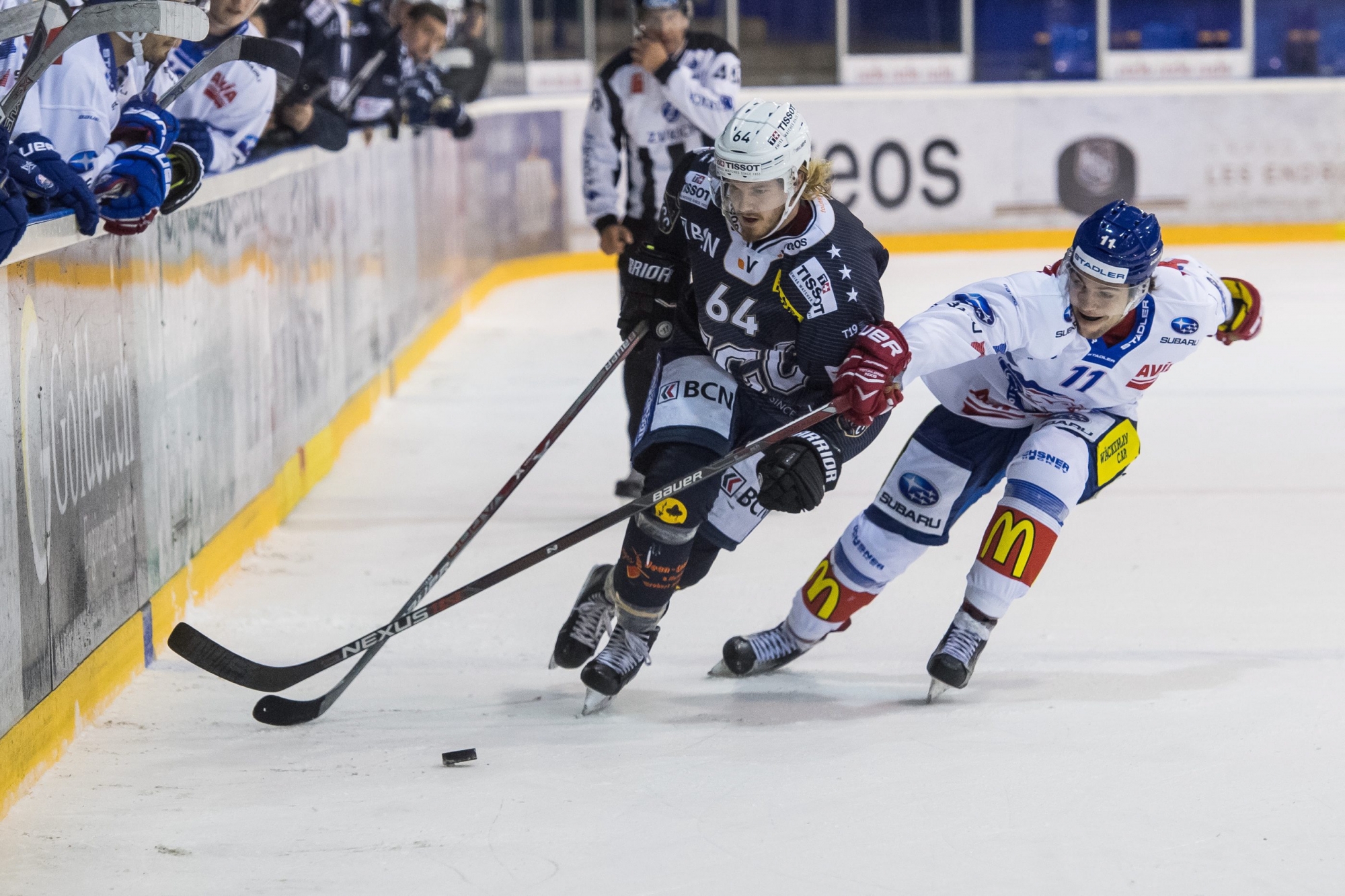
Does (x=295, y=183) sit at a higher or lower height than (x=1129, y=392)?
higher

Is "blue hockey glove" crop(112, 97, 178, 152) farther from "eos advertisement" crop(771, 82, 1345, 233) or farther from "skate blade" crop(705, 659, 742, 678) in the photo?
"eos advertisement" crop(771, 82, 1345, 233)

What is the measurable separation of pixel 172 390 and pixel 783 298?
143cm

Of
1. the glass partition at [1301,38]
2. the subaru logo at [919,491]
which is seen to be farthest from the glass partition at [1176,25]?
the subaru logo at [919,491]

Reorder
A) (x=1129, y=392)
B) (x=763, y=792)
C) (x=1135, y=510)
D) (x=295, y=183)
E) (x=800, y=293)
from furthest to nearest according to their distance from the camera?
(x=295, y=183) → (x=1135, y=510) → (x=1129, y=392) → (x=800, y=293) → (x=763, y=792)

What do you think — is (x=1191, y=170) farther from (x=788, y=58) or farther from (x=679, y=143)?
(x=679, y=143)

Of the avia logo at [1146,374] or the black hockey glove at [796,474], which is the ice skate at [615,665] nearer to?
the black hockey glove at [796,474]

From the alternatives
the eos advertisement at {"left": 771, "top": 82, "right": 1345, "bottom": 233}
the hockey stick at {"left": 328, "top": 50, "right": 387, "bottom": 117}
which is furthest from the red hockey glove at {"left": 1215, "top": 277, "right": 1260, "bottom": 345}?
the eos advertisement at {"left": 771, "top": 82, "right": 1345, "bottom": 233}

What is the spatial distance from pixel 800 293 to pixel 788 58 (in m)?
9.01

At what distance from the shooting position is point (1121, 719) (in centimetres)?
290

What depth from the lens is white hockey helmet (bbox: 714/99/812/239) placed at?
2.75 metres

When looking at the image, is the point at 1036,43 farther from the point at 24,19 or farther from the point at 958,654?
the point at 24,19

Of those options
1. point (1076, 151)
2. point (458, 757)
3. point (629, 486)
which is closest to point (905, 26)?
point (1076, 151)

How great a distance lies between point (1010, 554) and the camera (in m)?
2.96

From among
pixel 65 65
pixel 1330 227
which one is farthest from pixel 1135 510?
pixel 1330 227
